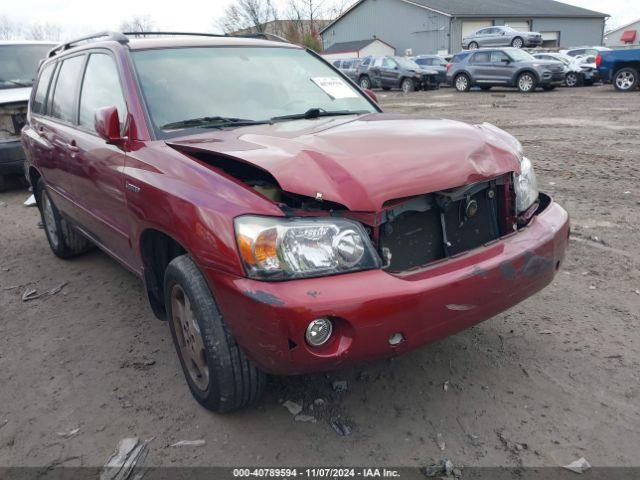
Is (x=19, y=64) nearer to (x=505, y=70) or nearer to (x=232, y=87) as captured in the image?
(x=232, y=87)

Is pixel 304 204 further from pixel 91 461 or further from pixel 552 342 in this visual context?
pixel 552 342

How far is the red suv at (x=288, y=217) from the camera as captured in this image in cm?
207

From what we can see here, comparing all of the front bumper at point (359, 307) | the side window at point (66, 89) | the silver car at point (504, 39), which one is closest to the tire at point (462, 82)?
the silver car at point (504, 39)

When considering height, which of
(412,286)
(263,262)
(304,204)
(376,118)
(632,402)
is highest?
(376,118)

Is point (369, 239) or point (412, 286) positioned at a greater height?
point (369, 239)

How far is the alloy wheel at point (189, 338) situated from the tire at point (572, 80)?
2289 cm

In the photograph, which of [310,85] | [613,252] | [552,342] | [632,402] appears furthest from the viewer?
[613,252]

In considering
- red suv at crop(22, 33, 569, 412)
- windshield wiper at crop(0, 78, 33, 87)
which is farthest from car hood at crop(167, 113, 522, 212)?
windshield wiper at crop(0, 78, 33, 87)

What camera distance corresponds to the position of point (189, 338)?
2.65 meters

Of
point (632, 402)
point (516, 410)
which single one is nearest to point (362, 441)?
point (516, 410)

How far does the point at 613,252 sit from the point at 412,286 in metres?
2.98

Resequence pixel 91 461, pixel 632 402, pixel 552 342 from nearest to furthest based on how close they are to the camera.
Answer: pixel 91 461 < pixel 632 402 < pixel 552 342

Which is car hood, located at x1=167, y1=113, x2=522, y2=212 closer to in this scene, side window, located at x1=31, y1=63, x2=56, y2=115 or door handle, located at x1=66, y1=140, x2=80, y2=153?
door handle, located at x1=66, y1=140, x2=80, y2=153

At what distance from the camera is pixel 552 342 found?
3096mm
